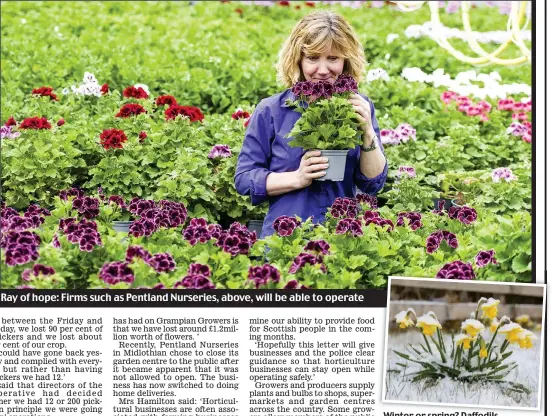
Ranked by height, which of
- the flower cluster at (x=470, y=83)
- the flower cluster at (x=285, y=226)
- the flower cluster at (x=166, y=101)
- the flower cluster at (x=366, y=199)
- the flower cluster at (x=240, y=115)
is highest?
the flower cluster at (x=470, y=83)

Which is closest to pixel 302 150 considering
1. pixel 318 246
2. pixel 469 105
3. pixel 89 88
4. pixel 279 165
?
pixel 279 165

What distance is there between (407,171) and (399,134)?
25.7 inches

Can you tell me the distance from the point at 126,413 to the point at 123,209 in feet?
3.74

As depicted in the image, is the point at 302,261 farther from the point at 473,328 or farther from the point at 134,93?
the point at 134,93

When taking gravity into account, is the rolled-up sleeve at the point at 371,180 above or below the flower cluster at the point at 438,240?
above

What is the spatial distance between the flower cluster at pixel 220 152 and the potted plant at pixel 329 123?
3.40 feet

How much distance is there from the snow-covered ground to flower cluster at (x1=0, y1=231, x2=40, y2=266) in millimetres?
1329

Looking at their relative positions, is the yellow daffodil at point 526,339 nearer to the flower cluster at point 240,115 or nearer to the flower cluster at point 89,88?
the flower cluster at point 240,115

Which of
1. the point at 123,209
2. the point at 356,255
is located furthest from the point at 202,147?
the point at 356,255

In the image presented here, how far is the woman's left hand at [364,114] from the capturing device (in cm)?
367

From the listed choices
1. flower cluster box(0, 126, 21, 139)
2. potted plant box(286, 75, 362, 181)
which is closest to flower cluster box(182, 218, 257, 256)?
potted plant box(286, 75, 362, 181)

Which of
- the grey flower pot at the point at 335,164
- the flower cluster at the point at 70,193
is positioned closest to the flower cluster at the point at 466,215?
the grey flower pot at the point at 335,164

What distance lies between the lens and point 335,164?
368 cm

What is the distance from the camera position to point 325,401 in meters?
3.32
